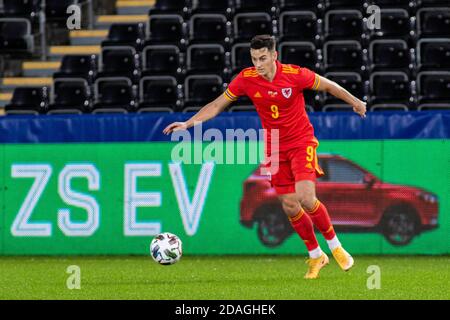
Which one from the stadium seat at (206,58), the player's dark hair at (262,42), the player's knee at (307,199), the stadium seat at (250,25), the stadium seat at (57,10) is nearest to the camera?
the player's dark hair at (262,42)

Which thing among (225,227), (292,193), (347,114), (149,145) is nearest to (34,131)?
(149,145)

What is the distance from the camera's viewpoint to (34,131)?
16266 mm

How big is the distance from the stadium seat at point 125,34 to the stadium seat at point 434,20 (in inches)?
180

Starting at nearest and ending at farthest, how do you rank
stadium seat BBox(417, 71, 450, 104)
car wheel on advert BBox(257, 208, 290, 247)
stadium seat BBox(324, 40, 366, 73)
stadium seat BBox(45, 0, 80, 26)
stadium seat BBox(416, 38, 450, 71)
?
car wheel on advert BBox(257, 208, 290, 247) → stadium seat BBox(417, 71, 450, 104) → stadium seat BBox(416, 38, 450, 71) → stadium seat BBox(324, 40, 366, 73) → stadium seat BBox(45, 0, 80, 26)

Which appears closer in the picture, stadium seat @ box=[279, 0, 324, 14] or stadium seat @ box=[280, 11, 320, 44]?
stadium seat @ box=[280, 11, 320, 44]

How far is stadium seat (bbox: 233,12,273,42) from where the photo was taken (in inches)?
767

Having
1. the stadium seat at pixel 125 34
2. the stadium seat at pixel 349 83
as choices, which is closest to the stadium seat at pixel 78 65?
the stadium seat at pixel 125 34

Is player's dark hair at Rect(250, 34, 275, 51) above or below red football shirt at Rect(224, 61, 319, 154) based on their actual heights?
above

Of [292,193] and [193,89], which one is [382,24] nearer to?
[193,89]

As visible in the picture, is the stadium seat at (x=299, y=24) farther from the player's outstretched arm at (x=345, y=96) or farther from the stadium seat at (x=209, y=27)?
→ the player's outstretched arm at (x=345, y=96)

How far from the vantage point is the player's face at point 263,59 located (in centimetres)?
1138

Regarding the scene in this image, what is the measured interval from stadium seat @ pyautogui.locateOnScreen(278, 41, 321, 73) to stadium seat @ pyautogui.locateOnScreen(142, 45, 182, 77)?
68.5 inches

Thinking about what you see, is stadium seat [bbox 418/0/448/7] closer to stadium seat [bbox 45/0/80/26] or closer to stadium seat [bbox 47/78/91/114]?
stadium seat [bbox 47/78/91/114]

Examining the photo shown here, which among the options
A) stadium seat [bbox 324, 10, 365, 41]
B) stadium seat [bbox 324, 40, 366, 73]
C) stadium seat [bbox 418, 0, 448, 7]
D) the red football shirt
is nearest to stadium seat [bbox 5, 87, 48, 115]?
stadium seat [bbox 324, 40, 366, 73]
